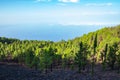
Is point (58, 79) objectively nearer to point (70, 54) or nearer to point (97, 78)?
point (97, 78)

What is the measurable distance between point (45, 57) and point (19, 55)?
71.2 m

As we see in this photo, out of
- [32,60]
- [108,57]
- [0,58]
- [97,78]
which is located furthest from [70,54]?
[97,78]

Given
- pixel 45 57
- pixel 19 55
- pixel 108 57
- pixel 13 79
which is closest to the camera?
pixel 13 79

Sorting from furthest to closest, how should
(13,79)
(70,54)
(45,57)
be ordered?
(70,54) < (45,57) < (13,79)

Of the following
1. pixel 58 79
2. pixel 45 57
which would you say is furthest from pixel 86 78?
pixel 45 57

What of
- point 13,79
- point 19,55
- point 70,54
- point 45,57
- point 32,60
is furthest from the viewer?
point 19,55

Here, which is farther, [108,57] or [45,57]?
[108,57]

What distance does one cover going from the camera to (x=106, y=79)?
107125mm

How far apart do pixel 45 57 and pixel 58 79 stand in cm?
2165

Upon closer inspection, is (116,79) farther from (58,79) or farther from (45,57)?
(45,57)

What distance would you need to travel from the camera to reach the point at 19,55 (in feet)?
640

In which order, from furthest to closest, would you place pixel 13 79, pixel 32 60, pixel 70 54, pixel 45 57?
pixel 70 54 < pixel 32 60 < pixel 45 57 < pixel 13 79

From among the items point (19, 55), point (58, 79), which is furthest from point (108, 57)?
point (19, 55)

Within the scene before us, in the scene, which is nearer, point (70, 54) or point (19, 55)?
point (70, 54)
